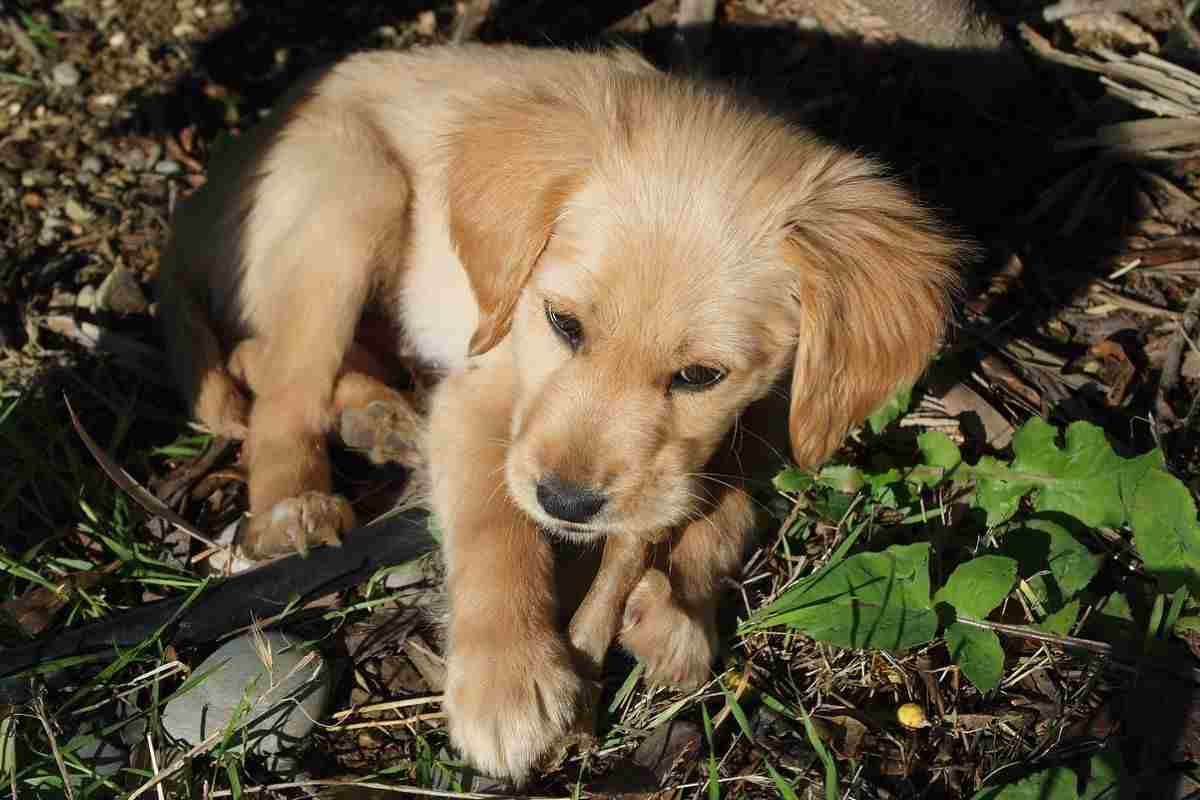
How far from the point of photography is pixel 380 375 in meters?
3.43

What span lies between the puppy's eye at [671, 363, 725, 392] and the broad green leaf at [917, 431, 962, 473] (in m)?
0.67

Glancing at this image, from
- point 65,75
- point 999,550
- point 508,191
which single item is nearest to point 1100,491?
point 999,550

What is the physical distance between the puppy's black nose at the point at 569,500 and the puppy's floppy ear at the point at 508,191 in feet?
1.79

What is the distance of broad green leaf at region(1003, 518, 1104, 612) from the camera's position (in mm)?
2406

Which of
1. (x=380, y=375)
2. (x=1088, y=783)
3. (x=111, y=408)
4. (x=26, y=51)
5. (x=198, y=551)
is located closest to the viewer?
(x=1088, y=783)

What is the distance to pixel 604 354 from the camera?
232 cm

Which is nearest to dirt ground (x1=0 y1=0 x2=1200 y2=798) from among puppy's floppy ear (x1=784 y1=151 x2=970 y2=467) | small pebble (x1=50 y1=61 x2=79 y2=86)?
small pebble (x1=50 y1=61 x2=79 y2=86)

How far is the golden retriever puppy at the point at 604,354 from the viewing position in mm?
2266

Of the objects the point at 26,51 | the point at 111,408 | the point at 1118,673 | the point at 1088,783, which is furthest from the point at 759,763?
the point at 26,51

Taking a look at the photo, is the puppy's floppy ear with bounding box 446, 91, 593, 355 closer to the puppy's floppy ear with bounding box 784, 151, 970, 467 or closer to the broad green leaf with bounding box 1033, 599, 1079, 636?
the puppy's floppy ear with bounding box 784, 151, 970, 467

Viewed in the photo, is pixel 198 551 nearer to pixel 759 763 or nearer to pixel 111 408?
pixel 111 408

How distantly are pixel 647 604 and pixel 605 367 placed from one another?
54 centimetres

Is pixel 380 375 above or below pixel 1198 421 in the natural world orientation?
below

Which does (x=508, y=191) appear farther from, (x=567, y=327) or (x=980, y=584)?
(x=980, y=584)
